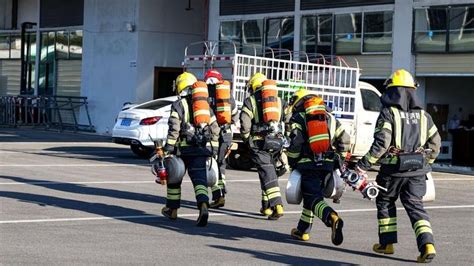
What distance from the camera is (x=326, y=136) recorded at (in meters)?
10.1

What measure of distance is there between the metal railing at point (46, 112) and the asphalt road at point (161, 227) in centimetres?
1597

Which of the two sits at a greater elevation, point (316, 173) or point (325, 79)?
point (325, 79)

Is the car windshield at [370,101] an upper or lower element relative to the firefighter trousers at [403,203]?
upper

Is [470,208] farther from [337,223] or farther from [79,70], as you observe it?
[79,70]

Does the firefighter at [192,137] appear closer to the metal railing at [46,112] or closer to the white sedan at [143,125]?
the white sedan at [143,125]

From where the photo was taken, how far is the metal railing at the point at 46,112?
3322cm

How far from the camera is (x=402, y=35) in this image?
78.0 ft

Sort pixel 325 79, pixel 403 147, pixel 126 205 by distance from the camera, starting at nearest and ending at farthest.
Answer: pixel 403 147 < pixel 126 205 < pixel 325 79

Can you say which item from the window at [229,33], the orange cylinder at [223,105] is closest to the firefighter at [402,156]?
the orange cylinder at [223,105]

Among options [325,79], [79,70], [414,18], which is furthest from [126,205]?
[79,70]

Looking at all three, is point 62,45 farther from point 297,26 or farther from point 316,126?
point 316,126

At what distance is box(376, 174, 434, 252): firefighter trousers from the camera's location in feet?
29.9

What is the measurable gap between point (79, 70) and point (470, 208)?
22641 mm

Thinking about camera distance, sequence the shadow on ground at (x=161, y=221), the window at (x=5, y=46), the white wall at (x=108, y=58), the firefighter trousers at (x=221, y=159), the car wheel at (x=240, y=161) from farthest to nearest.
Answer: the window at (x=5, y=46) < the white wall at (x=108, y=58) < the car wheel at (x=240, y=161) < the firefighter trousers at (x=221, y=159) < the shadow on ground at (x=161, y=221)
